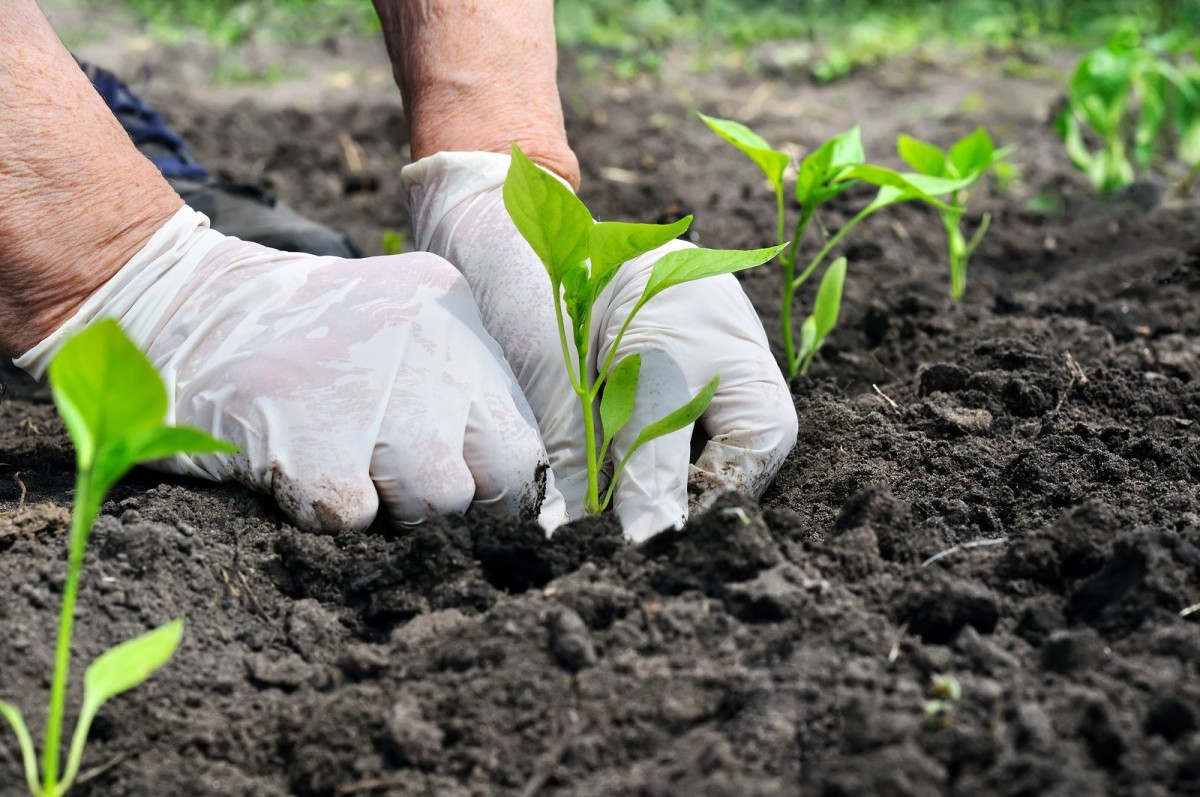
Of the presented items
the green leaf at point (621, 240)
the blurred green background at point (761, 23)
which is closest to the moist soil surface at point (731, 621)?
the green leaf at point (621, 240)

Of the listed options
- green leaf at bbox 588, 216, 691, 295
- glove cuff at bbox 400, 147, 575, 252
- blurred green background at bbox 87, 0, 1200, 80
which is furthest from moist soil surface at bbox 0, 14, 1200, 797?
blurred green background at bbox 87, 0, 1200, 80

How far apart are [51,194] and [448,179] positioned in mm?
713

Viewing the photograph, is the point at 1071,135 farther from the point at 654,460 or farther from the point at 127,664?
the point at 127,664

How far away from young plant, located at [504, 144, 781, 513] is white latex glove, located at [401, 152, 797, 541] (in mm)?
69

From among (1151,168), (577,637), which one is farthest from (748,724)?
(1151,168)

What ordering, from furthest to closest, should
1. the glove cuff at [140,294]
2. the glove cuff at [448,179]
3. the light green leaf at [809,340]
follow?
1. the light green leaf at [809,340]
2. the glove cuff at [448,179]
3. the glove cuff at [140,294]

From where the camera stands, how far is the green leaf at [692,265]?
58.4 inches

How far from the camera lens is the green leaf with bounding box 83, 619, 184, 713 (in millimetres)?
1004

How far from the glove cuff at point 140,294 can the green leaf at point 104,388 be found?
0.93 m

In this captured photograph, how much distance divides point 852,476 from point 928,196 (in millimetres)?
583

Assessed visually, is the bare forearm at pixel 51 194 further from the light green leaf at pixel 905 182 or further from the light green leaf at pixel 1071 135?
the light green leaf at pixel 1071 135

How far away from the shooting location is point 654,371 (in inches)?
68.1

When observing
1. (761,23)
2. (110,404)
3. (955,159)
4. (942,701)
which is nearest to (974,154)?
(955,159)

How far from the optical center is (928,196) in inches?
78.7
